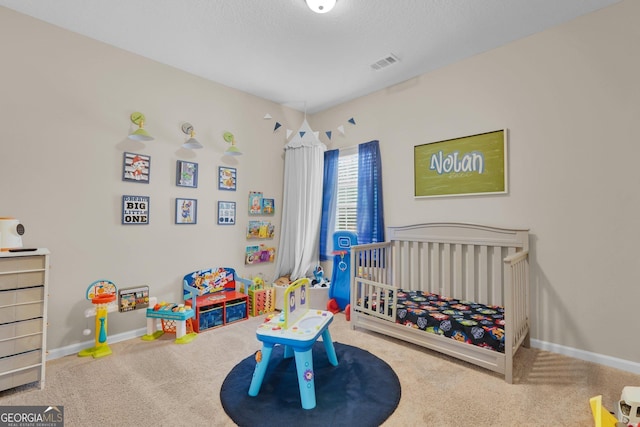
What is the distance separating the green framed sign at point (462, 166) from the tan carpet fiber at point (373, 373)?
1.47 metres

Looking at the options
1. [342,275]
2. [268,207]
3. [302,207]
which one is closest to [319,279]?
[342,275]

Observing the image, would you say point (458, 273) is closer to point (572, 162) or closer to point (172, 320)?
point (572, 162)

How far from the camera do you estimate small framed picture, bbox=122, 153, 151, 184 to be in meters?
2.69

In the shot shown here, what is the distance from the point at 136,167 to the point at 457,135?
314 cm

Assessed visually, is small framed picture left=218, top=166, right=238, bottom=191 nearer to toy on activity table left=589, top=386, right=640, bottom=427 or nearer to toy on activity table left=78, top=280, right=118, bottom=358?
toy on activity table left=78, top=280, right=118, bottom=358

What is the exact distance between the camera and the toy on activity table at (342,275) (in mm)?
3336

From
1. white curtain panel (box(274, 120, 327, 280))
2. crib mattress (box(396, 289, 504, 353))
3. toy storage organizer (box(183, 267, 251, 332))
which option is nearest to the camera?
crib mattress (box(396, 289, 504, 353))

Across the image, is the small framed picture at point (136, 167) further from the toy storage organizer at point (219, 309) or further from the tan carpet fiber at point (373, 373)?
the tan carpet fiber at point (373, 373)

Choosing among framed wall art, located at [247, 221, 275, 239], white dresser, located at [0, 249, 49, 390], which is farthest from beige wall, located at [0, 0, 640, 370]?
framed wall art, located at [247, 221, 275, 239]

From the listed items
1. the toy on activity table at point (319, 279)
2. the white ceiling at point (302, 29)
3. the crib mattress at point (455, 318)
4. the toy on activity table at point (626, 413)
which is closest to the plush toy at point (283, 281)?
the toy on activity table at point (319, 279)

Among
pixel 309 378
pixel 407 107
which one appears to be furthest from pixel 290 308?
pixel 407 107

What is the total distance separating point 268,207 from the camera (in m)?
3.84

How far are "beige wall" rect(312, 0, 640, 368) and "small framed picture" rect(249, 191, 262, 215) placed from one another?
7.38ft

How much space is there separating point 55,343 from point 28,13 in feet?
8.55
